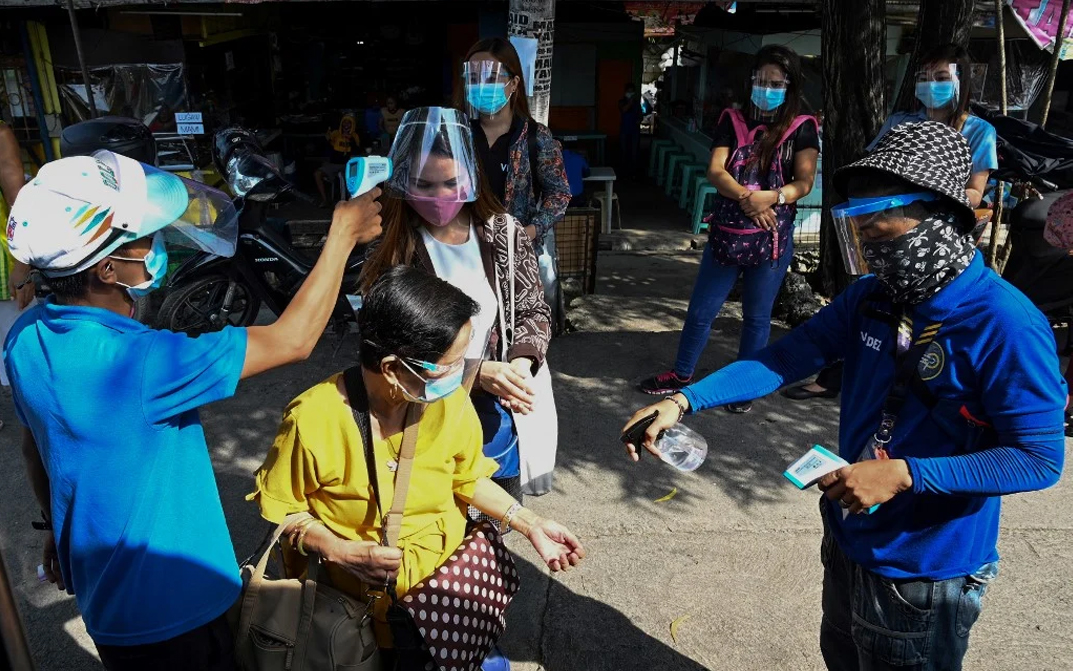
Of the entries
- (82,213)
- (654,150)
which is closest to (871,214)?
(82,213)

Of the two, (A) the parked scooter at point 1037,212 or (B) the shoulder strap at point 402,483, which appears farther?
(A) the parked scooter at point 1037,212

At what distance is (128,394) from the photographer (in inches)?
66.3

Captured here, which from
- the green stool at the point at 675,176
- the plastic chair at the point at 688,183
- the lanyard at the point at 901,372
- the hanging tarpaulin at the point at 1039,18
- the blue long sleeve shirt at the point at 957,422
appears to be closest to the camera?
the blue long sleeve shirt at the point at 957,422

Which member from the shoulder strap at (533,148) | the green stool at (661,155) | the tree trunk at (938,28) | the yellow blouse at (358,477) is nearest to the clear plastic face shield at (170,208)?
the yellow blouse at (358,477)

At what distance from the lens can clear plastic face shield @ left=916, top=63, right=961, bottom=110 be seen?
4551 mm

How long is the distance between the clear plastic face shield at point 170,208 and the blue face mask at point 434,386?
0.60 meters

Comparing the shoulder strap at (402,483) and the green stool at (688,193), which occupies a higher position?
the shoulder strap at (402,483)

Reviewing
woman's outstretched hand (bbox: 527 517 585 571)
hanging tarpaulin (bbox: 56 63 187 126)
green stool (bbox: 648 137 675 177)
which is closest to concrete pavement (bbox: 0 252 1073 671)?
woman's outstretched hand (bbox: 527 517 585 571)

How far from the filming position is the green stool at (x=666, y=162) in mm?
13828

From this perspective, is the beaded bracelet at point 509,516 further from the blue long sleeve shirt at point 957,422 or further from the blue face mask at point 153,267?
the blue face mask at point 153,267

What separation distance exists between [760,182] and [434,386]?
2956mm

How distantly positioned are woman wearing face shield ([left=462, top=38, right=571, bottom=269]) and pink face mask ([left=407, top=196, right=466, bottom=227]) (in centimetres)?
112

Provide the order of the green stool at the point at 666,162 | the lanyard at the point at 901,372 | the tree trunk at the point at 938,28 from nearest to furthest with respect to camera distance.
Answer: the lanyard at the point at 901,372 < the tree trunk at the point at 938,28 < the green stool at the point at 666,162

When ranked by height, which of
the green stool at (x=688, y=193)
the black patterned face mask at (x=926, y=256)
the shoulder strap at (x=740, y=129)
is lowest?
the green stool at (x=688, y=193)
